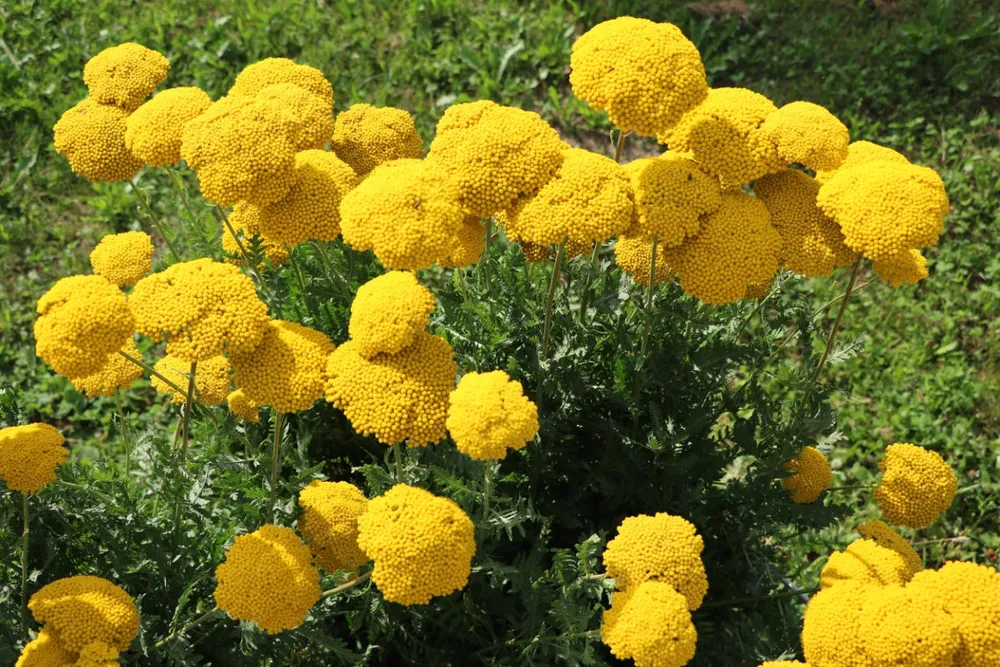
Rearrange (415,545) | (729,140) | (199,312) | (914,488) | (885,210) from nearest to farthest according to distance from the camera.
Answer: (415,545) → (199,312) → (885,210) → (729,140) → (914,488)

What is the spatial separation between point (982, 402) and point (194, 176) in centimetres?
572

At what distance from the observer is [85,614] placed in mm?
3064

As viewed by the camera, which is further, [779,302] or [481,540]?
[779,302]

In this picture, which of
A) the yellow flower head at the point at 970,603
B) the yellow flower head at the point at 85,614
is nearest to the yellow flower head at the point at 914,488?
the yellow flower head at the point at 970,603

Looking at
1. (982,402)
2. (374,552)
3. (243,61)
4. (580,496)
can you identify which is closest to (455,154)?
(374,552)

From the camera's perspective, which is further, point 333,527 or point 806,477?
point 806,477

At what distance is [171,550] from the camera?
144 inches

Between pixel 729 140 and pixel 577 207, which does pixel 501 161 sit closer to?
pixel 577 207

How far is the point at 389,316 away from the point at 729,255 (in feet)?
3.98

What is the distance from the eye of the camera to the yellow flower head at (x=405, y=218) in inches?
120

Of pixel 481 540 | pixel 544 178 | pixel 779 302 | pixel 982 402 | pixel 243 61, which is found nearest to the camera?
pixel 544 178

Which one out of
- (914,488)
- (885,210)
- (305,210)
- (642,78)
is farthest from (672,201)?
(914,488)

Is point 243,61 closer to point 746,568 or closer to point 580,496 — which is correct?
point 580,496

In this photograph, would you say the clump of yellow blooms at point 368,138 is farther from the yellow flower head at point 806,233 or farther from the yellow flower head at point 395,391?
the yellow flower head at point 806,233
